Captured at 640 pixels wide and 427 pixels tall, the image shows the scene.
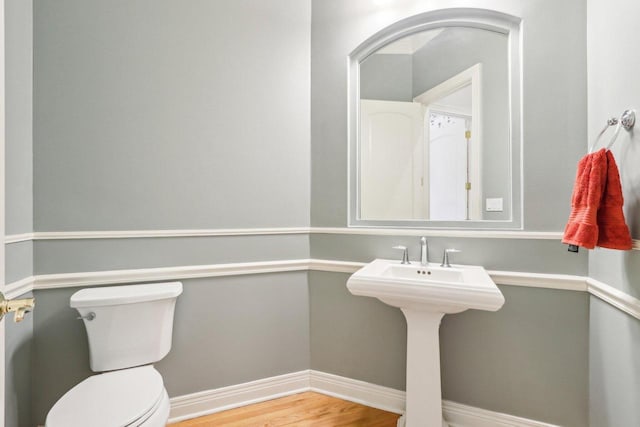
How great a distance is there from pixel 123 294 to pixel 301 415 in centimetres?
114

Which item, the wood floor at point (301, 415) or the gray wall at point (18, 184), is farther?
the wood floor at point (301, 415)

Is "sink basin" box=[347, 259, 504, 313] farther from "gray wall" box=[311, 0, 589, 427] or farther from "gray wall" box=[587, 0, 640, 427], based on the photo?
"gray wall" box=[587, 0, 640, 427]

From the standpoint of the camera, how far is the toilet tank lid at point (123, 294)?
137 cm

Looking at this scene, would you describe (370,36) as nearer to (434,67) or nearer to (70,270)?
(434,67)

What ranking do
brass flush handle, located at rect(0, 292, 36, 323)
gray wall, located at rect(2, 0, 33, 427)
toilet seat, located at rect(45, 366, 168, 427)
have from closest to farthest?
brass flush handle, located at rect(0, 292, 36, 323) → toilet seat, located at rect(45, 366, 168, 427) → gray wall, located at rect(2, 0, 33, 427)

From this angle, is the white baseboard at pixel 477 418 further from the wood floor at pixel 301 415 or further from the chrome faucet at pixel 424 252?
the chrome faucet at pixel 424 252

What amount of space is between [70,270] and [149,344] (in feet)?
1.80

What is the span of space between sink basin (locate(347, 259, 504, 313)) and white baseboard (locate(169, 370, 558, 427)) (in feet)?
2.41

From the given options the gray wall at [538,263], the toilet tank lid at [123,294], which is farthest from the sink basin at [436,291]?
the toilet tank lid at [123,294]

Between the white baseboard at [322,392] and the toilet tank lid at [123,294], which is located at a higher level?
the toilet tank lid at [123,294]

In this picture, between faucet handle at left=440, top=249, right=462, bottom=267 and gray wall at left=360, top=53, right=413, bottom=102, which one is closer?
faucet handle at left=440, top=249, right=462, bottom=267

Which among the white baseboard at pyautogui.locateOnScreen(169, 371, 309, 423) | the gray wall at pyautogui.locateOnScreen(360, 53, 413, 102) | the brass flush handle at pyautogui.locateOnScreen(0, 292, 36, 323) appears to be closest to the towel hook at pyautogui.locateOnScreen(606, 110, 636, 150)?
the gray wall at pyautogui.locateOnScreen(360, 53, 413, 102)

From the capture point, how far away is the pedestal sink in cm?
120

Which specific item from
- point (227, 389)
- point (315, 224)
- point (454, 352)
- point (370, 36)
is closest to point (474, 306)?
point (454, 352)
